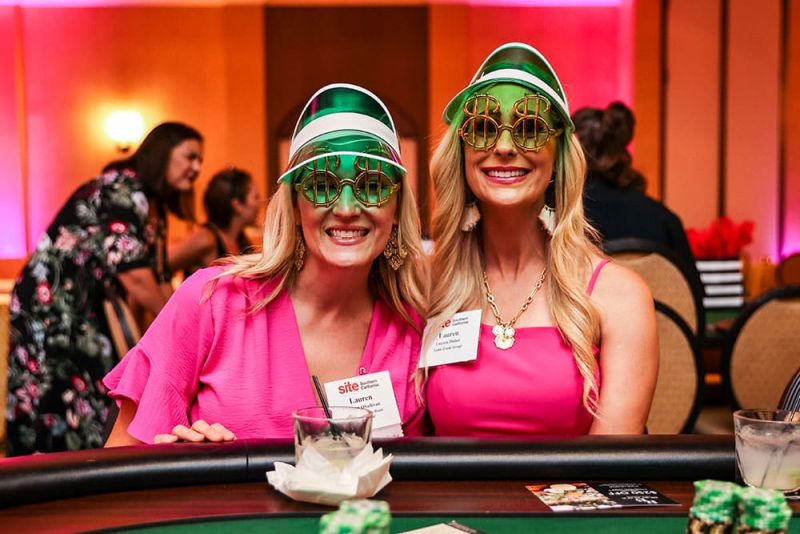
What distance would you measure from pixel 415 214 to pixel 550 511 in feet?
3.10

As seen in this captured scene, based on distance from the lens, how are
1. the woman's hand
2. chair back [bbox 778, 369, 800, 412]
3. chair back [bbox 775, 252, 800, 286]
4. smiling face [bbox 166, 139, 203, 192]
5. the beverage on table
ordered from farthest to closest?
chair back [bbox 775, 252, 800, 286] < smiling face [bbox 166, 139, 203, 192] < chair back [bbox 778, 369, 800, 412] < the woman's hand < the beverage on table

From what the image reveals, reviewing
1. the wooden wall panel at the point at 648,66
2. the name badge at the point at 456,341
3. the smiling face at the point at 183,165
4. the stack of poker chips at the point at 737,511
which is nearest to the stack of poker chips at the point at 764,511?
the stack of poker chips at the point at 737,511

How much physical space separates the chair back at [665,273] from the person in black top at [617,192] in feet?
1.12

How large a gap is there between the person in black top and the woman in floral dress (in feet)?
5.50

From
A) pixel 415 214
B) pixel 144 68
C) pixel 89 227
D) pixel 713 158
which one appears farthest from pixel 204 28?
→ pixel 415 214

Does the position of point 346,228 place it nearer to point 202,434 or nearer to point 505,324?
point 505,324

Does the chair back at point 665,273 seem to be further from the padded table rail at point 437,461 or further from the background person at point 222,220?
the background person at point 222,220

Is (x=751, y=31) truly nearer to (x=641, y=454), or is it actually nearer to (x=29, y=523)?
(x=641, y=454)

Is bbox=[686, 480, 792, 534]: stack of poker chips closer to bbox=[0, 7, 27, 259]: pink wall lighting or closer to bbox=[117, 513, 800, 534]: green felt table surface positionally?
bbox=[117, 513, 800, 534]: green felt table surface

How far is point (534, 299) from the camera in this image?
2045 mm

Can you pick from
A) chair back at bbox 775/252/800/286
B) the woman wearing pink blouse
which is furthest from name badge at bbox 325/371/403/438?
chair back at bbox 775/252/800/286

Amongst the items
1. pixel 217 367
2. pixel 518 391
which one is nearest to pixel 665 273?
pixel 518 391

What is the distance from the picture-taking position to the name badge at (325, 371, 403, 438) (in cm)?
188

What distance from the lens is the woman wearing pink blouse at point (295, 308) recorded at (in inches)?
72.2
